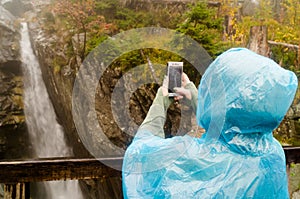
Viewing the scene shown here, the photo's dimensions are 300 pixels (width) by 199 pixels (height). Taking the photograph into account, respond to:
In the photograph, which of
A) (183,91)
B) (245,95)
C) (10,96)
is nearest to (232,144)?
(245,95)

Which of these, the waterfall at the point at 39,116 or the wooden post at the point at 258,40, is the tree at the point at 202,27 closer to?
→ the wooden post at the point at 258,40

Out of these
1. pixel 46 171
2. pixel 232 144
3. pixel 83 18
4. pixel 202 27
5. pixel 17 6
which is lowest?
pixel 46 171

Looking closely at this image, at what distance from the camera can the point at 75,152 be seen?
664cm

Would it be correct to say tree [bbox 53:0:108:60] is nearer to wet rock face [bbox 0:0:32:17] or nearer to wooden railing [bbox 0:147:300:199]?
wet rock face [bbox 0:0:32:17]

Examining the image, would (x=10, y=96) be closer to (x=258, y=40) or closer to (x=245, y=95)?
(x=258, y=40)

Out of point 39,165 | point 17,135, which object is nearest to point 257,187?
point 39,165

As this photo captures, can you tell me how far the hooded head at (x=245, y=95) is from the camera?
106 cm

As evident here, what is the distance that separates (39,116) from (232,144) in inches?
264

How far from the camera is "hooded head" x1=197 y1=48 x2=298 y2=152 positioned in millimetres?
1061

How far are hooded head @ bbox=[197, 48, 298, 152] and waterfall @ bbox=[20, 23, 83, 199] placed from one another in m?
6.32

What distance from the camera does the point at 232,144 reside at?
1.11 m

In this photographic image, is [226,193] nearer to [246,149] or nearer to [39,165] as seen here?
[246,149]

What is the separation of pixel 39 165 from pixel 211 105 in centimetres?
101

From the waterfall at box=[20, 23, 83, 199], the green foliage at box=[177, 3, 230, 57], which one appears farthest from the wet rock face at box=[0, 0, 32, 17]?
the green foliage at box=[177, 3, 230, 57]
